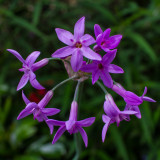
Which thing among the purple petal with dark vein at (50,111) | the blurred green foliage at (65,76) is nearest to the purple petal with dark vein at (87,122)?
the purple petal with dark vein at (50,111)

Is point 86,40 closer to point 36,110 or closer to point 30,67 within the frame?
point 30,67

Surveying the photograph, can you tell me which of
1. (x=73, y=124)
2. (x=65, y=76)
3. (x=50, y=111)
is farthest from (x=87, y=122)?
(x=65, y=76)

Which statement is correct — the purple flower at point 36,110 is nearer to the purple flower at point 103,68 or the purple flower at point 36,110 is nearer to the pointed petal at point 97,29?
the purple flower at point 103,68

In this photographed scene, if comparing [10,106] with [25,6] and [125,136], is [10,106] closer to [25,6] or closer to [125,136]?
[25,6]

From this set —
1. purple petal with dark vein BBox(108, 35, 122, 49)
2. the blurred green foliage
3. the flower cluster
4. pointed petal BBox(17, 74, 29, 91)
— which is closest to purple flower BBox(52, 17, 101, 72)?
Result: the flower cluster

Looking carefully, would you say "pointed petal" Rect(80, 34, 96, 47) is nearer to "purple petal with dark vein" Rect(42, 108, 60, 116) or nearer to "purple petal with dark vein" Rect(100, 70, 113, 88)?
"purple petal with dark vein" Rect(100, 70, 113, 88)

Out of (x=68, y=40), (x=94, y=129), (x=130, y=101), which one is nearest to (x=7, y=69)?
(x=94, y=129)
